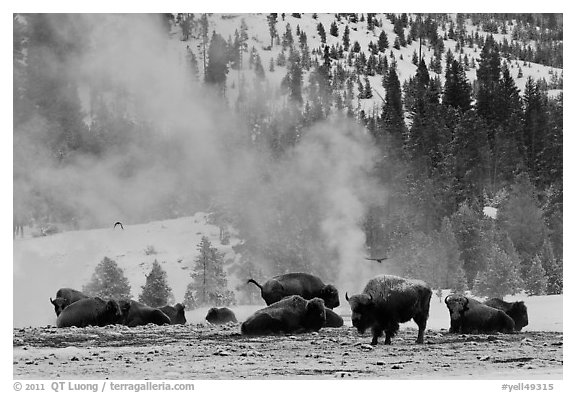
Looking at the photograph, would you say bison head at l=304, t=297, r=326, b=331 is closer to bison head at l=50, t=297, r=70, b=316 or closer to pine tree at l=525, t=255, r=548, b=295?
bison head at l=50, t=297, r=70, b=316

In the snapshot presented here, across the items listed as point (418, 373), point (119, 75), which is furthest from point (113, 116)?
point (418, 373)

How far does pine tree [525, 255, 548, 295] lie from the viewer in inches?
1320

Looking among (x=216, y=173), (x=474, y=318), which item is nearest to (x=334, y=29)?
(x=216, y=173)

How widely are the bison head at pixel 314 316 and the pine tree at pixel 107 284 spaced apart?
19962mm

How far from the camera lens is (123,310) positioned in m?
21.8

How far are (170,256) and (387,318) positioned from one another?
36.3 metres

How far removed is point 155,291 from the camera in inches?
1468

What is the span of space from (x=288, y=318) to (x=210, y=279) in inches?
968

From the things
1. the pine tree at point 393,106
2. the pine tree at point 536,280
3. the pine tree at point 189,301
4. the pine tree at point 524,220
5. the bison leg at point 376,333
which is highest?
the pine tree at point 393,106

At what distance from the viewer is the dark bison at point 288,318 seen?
17531 millimetres

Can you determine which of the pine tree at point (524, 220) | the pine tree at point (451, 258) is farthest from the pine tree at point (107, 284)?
the pine tree at point (524, 220)

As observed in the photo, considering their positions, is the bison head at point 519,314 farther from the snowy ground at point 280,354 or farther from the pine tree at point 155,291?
the pine tree at point 155,291

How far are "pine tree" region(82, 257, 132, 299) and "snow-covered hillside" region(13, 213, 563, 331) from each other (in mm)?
1638

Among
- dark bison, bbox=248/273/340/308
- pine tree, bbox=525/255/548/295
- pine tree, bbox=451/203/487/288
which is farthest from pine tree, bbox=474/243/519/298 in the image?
dark bison, bbox=248/273/340/308
